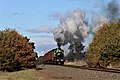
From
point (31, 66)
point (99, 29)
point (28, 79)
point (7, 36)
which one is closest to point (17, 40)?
point (7, 36)

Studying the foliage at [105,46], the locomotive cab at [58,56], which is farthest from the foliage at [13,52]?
the locomotive cab at [58,56]

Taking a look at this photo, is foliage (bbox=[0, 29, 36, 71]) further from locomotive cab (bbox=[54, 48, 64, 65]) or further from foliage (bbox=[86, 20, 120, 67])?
locomotive cab (bbox=[54, 48, 64, 65])

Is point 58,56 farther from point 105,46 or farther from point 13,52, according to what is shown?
point 105,46

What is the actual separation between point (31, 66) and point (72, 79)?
1206 inches

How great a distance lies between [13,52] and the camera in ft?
174

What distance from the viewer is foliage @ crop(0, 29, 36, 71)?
52.1 metres

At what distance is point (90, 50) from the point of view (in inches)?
2557

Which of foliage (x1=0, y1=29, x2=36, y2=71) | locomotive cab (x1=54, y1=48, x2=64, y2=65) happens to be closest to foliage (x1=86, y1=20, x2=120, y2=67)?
locomotive cab (x1=54, y1=48, x2=64, y2=65)

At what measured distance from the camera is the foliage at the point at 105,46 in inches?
1969

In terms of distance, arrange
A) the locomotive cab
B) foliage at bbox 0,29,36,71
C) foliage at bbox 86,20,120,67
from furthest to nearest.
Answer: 1. the locomotive cab
2. foliage at bbox 0,29,36,71
3. foliage at bbox 86,20,120,67

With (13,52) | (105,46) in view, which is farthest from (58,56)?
(105,46)

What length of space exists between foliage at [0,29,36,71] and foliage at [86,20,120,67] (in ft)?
36.1

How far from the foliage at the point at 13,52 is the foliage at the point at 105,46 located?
1100cm

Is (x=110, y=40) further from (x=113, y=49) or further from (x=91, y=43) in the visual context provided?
(x=91, y=43)
